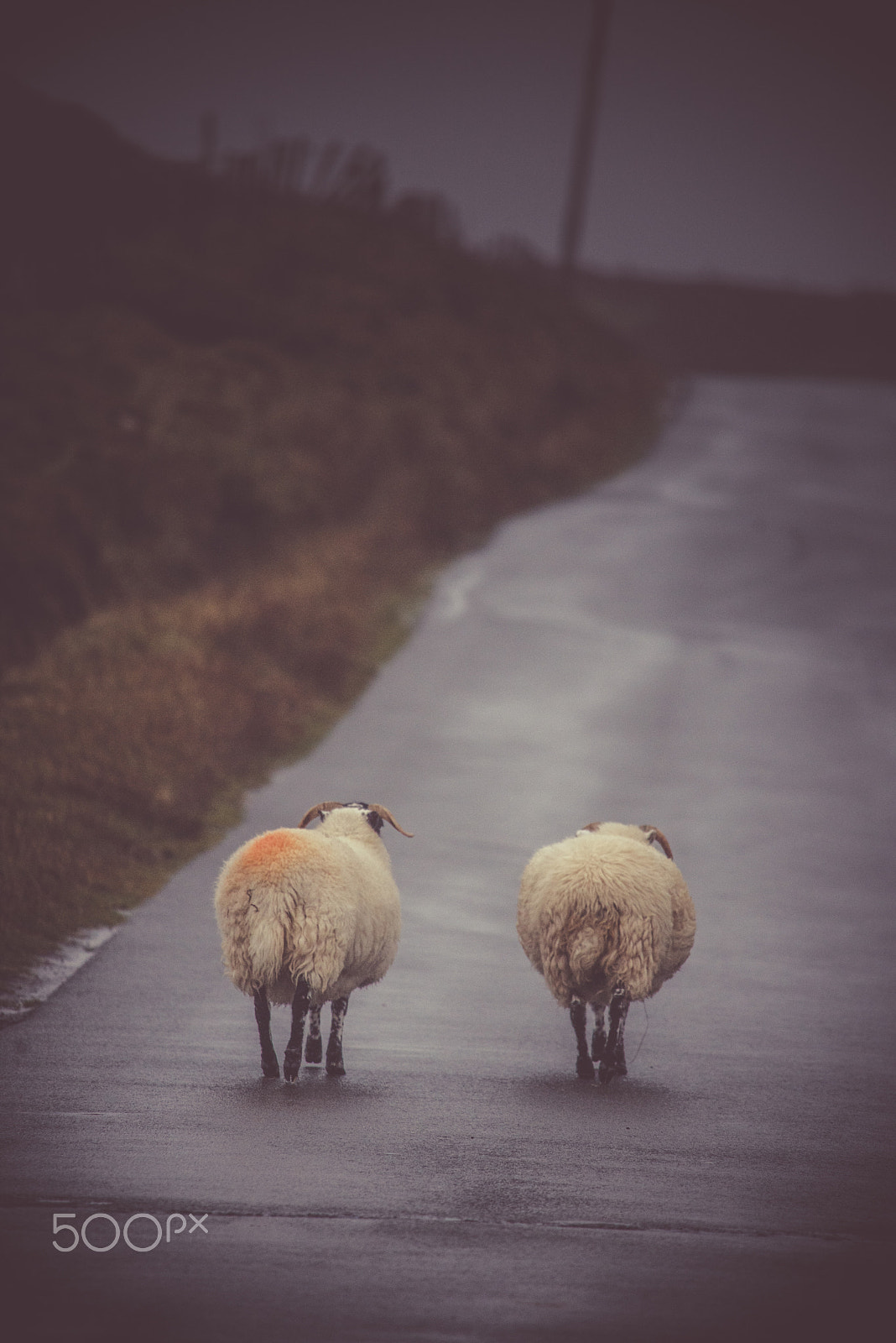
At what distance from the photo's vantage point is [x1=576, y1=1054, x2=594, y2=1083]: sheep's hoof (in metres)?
7.38

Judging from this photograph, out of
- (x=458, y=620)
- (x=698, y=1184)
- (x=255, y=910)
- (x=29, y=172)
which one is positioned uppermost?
(x=29, y=172)

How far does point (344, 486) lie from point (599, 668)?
966 cm

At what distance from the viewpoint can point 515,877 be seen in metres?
11.1

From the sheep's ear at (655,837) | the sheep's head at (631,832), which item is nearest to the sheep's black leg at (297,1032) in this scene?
the sheep's head at (631,832)

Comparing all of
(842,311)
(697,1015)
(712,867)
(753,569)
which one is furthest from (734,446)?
(842,311)

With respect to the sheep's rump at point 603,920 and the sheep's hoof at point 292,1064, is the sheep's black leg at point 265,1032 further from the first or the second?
the sheep's rump at point 603,920

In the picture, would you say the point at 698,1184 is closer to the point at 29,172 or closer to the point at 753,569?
the point at 753,569

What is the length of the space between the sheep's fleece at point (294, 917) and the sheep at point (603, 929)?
93 centimetres

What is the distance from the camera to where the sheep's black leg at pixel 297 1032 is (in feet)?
22.4

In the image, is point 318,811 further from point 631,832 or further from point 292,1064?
point 631,832

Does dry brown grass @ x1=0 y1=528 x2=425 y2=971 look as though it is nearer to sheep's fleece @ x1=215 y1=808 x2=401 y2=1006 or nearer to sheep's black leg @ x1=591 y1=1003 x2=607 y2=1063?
sheep's fleece @ x1=215 y1=808 x2=401 y2=1006

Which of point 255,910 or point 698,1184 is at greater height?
point 255,910

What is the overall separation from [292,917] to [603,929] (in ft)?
5.29

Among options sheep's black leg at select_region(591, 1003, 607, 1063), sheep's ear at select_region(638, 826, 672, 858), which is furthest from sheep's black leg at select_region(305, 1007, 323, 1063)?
sheep's ear at select_region(638, 826, 672, 858)
